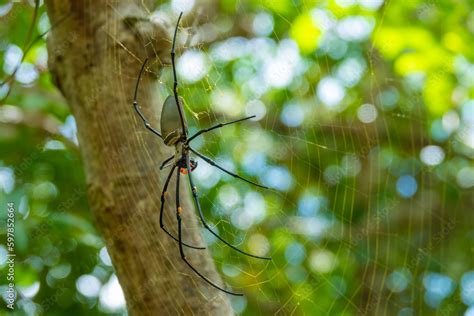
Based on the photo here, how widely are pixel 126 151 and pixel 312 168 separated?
2178 mm

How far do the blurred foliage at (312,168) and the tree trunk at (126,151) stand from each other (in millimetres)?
821

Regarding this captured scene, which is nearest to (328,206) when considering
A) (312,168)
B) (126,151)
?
(312,168)

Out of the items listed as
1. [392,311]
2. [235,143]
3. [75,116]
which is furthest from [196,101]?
[392,311]

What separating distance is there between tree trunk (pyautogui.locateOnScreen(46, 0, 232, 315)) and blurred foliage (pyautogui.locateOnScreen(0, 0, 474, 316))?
82 centimetres

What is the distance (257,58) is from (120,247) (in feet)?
7.41

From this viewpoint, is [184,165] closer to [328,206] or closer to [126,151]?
[126,151]

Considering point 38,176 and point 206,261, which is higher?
point 206,261

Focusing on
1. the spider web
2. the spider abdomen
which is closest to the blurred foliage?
the spider web

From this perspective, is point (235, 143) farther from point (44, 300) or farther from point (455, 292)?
point (455, 292)

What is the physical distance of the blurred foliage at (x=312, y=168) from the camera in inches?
111

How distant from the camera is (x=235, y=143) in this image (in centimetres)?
296

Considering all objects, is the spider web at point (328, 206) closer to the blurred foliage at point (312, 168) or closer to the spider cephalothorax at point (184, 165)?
the blurred foliage at point (312, 168)

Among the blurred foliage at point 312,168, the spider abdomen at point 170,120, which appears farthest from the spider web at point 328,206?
the spider abdomen at point 170,120

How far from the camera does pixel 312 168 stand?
11.8 ft
